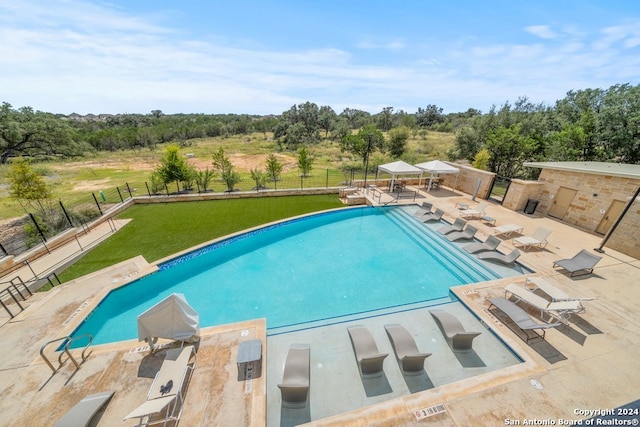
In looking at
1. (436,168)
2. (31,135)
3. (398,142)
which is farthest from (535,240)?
(31,135)

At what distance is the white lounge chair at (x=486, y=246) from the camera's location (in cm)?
859

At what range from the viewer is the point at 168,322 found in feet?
16.1

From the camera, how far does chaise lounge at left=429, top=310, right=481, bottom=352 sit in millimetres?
4969

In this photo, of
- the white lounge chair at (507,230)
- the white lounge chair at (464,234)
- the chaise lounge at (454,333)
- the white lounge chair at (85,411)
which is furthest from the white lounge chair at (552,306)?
the white lounge chair at (85,411)

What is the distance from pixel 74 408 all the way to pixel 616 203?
16.5 metres

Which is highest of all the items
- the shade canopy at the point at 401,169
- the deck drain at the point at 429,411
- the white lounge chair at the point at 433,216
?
the shade canopy at the point at 401,169

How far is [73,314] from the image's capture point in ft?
20.1

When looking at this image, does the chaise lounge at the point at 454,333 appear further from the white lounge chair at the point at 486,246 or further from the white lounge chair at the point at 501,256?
the white lounge chair at the point at 486,246

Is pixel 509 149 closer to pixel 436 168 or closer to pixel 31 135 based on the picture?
pixel 436 168

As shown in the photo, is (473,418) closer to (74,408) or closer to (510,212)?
(74,408)

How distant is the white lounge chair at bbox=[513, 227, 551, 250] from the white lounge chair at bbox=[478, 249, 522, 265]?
77 cm

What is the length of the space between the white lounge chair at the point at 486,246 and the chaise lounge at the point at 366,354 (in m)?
6.07

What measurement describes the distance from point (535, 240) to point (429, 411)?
26.7ft

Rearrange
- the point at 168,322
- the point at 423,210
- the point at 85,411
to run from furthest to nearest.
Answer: the point at 423,210 < the point at 168,322 < the point at 85,411
